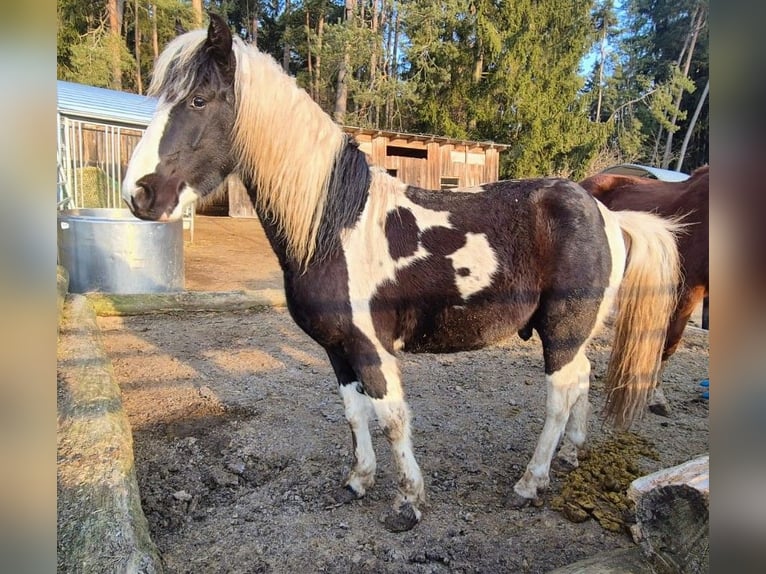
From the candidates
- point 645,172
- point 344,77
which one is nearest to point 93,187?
point 344,77

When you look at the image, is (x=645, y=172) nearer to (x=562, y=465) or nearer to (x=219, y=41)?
(x=562, y=465)

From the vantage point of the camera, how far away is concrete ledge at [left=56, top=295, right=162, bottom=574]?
53.2 inches

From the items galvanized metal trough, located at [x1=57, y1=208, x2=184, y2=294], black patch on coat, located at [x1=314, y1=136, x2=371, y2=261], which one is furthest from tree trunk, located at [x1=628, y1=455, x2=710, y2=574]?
galvanized metal trough, located at [x1=57, y1=208, x2=184, y2=294]

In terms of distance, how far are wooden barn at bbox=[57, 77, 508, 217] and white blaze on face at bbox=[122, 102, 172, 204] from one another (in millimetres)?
361

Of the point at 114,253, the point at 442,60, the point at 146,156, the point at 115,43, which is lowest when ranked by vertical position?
the point at 114,253

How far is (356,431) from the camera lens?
237 cm

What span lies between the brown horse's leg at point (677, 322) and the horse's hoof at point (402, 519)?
192cm

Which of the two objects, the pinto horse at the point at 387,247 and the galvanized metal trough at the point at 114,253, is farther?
the galvanized metal trough at the point at 114,253

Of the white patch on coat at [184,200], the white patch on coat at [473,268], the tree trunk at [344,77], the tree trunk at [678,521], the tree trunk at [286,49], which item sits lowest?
the tree trunk at [678,521]

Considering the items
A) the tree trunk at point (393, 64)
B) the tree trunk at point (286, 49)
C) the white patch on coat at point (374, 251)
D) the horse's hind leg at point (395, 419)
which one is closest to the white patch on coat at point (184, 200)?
the white patch on coat at point (374, 251)

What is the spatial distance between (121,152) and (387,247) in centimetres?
1109

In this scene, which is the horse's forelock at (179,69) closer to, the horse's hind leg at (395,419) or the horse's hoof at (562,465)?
the horse's hind leg at (395,419)

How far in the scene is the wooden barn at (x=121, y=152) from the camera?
27.4ft
